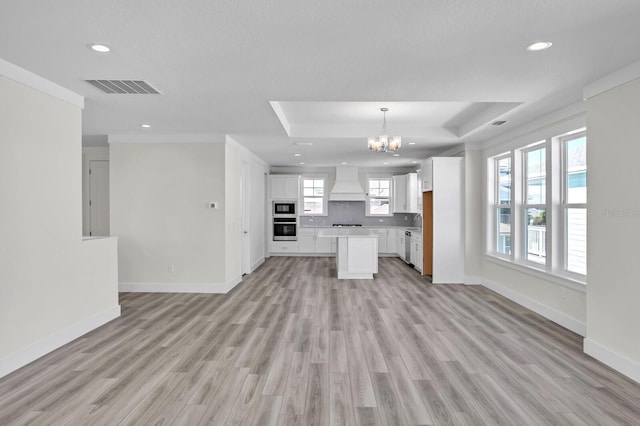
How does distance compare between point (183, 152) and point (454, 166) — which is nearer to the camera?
point (183, 152)

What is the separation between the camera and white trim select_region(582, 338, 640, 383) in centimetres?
286

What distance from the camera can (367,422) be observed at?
2260 millimetres

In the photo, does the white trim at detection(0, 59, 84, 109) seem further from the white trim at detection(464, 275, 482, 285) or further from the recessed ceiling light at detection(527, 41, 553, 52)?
the white trim at detection(464, 275, 482, 285)

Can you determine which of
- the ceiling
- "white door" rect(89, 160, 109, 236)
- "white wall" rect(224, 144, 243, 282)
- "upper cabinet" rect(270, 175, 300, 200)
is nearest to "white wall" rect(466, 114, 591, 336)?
the ceiling

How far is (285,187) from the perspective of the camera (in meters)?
9.81

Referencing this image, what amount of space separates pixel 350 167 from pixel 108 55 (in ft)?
24.9

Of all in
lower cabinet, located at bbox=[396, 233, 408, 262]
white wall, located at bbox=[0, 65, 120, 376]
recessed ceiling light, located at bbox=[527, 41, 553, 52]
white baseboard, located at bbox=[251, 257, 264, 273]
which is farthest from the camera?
lower cabinet, located at bbox=[396, 233, 408, 262]

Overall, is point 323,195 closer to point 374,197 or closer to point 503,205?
point 374,197

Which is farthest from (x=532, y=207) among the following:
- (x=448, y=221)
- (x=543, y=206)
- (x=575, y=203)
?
(x=448, y=221)

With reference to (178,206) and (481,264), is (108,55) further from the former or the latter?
(481,264)

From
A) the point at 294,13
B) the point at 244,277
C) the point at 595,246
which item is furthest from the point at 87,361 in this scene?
the point at 595,246

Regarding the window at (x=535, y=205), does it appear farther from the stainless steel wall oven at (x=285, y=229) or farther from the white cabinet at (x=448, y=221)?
the stainless steel wall oven at (x=285, y=229)

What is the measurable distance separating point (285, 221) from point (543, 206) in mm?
6567

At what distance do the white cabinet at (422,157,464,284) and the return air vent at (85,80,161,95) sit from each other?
486cm
